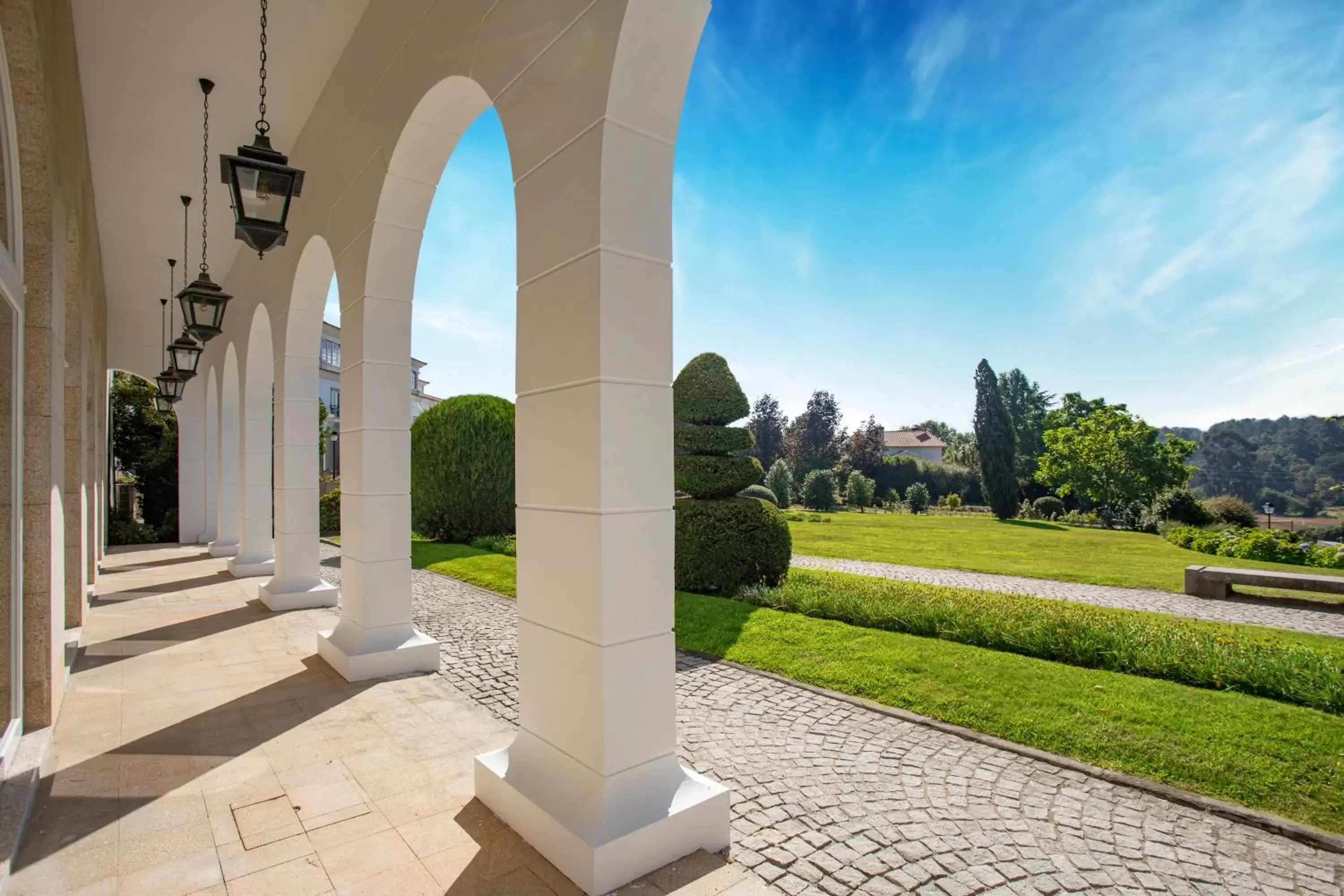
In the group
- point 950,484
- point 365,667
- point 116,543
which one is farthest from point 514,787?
point 950,484

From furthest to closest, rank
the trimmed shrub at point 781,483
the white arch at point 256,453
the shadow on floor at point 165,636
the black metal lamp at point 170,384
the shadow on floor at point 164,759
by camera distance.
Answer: the trimmed shrub at point 781,483, the black metal lamp at point 170,384, the white arch at point 256,453, the shadow on floor at point 165,636, the shadow on floor at point 164,759

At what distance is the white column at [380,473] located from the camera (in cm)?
433

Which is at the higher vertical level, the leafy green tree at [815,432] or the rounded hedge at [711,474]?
the leafy green tree at [815,432]

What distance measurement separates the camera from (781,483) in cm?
2928

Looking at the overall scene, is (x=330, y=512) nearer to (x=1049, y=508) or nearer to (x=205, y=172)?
(x=205, y=172)

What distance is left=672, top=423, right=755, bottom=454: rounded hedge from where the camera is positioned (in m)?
8.94

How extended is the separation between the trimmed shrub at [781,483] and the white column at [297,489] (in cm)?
2371

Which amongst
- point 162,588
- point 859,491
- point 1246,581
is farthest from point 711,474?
point 859,491

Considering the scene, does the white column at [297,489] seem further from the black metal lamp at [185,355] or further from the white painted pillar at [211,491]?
the white painted pillar at [211,491]

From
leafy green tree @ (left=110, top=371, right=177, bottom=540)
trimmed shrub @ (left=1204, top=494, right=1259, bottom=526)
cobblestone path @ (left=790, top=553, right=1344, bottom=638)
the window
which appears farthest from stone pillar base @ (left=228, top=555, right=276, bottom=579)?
the window

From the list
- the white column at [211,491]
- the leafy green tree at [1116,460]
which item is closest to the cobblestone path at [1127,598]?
the white column at [211,491]

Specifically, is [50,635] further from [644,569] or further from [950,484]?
[950,484]

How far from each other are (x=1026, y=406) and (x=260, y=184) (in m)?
58.0

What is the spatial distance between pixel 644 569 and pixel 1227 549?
17.7 metres
